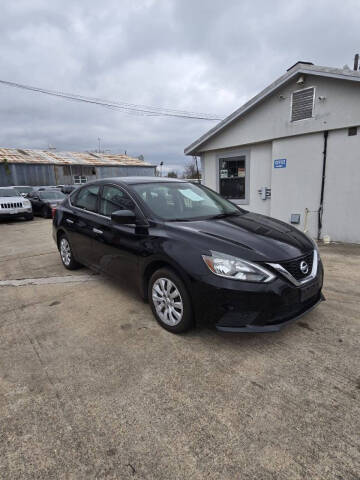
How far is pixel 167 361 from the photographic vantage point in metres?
2.40

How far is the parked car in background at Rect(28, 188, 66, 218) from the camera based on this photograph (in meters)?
13.4

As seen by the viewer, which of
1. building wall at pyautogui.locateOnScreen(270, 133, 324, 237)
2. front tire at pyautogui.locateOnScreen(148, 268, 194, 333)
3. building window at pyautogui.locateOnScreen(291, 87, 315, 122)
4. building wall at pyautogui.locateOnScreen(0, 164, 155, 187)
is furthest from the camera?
building wall at pyautogui.locateOnScreen(0, 164, 155, 187)

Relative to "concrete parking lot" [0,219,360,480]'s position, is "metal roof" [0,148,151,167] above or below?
above

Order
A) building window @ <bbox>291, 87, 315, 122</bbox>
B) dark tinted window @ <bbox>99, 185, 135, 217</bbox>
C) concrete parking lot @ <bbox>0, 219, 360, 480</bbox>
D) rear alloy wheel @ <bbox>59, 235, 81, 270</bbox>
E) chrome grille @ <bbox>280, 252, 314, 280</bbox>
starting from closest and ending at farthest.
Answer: concrete parking lot @ <bbox>0, 219, 360, 480</bbox>, chrome grille @ <bbox>280, 252, 314, 280</bbox>, dark tinted window @ <bbox>99, 185, 135, 217</bbox>, rear alloy wheel @ <bbox>59, 235, 81, 270</bbox>, building window @ <bbox>291, 87, 315, 122</bbox>

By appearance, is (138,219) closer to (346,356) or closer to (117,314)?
(117,314)

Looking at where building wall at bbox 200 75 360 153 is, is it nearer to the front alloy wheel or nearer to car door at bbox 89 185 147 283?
car door at bbox 89 185 147 283

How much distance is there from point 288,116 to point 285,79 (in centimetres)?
79

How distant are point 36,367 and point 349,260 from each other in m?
5.06

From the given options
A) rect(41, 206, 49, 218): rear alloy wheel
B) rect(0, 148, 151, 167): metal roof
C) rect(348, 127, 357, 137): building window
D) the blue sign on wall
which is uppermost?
rect(0, 148, 151, 167): metal roof

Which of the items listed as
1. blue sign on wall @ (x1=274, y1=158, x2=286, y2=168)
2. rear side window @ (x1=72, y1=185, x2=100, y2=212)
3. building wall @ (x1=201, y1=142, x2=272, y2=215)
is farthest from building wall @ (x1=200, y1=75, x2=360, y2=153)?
rear side window @ (x1=72, y1=185, x2=100, y2=212)

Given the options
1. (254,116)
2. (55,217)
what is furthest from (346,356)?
(254,116)

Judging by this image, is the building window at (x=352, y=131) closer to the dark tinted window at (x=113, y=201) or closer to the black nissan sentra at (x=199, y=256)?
the black nissan sentra at (x=199, y=256)

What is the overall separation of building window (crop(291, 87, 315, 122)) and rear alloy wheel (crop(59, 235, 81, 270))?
224 inches

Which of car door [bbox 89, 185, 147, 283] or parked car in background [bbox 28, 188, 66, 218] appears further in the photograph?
parked car in background [bbox 28, 188, 66, 218]
